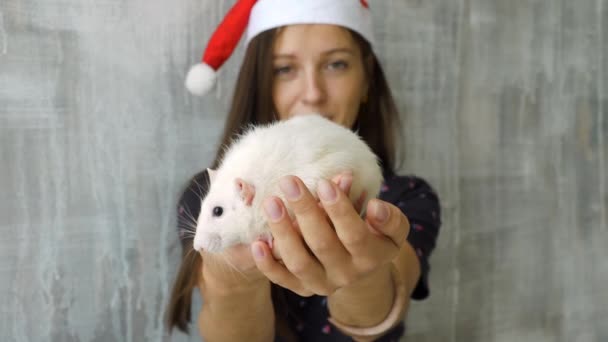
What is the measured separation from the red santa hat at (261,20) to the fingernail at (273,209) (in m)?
0.45

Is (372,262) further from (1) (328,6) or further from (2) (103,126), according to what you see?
(2) (103,126)

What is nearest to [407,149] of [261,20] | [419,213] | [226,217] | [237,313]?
[419,213]

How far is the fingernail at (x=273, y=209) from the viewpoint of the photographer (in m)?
0.45

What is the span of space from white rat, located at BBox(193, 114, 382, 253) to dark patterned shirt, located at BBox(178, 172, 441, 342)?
0.32 meters

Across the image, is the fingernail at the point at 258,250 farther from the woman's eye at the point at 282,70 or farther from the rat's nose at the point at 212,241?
the woman's eye at the point at 282,70

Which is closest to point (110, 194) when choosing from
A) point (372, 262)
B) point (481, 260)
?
point (372, 262)

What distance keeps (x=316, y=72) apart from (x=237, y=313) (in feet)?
1.39

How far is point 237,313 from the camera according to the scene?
725mm

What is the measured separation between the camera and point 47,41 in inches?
34.1

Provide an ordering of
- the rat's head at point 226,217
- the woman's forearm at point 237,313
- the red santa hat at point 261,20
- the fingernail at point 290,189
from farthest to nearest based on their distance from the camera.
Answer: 1. the red santa hat at point 261,20
2. the woman's forearm at point 237,313
3. the rat's head at point 226,217
4. the fingernail at point 290,189

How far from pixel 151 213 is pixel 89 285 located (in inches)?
6.9

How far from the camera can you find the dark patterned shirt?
34.0 inches

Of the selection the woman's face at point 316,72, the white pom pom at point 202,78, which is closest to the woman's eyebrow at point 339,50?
the woman's face at point 316,72

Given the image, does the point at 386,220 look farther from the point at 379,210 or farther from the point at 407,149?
the point at 407,149
